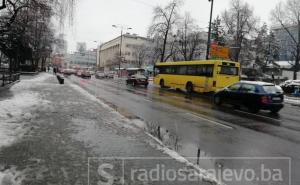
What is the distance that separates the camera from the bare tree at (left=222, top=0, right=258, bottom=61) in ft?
210

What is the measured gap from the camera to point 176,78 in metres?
34.5

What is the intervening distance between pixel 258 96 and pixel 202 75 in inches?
481

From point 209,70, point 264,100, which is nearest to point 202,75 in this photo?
point 209,70

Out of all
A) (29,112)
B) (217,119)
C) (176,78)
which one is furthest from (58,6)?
(176,78)

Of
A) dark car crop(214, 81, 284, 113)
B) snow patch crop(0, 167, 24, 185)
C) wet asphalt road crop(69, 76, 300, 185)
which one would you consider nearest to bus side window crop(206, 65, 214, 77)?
dark car crop(214, 81, 284, 113)

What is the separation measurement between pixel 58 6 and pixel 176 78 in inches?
686

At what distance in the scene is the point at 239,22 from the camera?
6469cm

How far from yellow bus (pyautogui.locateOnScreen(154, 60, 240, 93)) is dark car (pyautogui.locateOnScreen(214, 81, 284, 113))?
8.76 metres

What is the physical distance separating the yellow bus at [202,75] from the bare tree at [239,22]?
101 feet

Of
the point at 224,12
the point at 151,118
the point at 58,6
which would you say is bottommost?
the point at 151,118

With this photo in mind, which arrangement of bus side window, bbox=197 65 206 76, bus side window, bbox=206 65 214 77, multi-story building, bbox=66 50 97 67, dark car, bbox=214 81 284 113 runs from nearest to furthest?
dark car, bbox=214 81 284 113 < bus side window, bbox=206 65 214 77 < bus side window, bbox=197 65 206 76 < multi-story building, bbox=66 50 97 67

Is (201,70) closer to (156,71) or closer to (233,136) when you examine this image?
(156,71)

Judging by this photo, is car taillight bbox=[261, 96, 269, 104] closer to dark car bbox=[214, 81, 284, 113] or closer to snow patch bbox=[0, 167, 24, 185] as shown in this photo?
dark car bbox=[214, 81, 284, 113]

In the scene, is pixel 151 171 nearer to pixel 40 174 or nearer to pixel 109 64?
pixel 40 174
